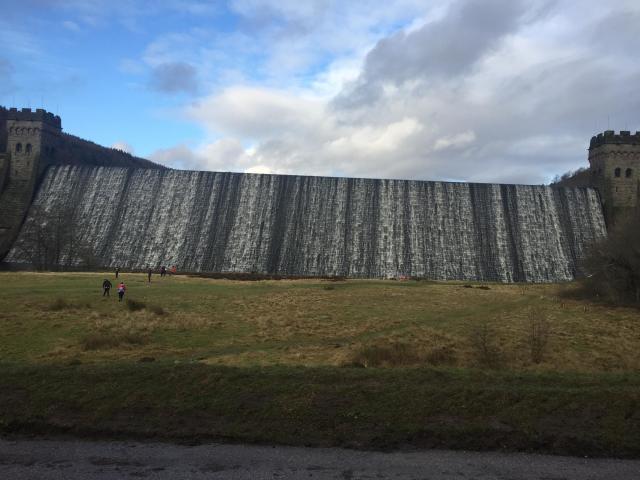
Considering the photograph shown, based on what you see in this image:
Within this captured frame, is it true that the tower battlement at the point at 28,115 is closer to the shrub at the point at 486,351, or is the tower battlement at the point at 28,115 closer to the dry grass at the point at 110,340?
the dry grass at the point at 110,340

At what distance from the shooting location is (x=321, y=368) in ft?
51.3

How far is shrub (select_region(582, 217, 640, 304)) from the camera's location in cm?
3864

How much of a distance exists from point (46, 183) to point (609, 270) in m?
67.3

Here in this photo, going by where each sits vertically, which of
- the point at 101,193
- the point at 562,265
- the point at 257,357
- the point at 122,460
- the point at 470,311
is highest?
the point at 101,193

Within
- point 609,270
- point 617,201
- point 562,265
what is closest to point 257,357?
point 609,270

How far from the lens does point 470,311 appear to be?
34.4m

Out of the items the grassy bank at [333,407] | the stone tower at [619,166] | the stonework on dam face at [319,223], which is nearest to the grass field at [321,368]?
the grassy bank at [333,407]

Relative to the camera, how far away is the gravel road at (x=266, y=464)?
9883 millimetres

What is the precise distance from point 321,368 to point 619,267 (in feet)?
108

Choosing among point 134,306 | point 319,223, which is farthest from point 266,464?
point 319,223

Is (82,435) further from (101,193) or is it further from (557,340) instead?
(101,193)

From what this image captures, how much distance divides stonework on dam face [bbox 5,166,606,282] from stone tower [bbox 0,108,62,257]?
1805 mm

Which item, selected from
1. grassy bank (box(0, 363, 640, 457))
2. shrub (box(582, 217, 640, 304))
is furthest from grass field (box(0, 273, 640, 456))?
shrub (box(582, 217, 640, 304))

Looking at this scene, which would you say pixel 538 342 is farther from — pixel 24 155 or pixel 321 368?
pixel 24 155
